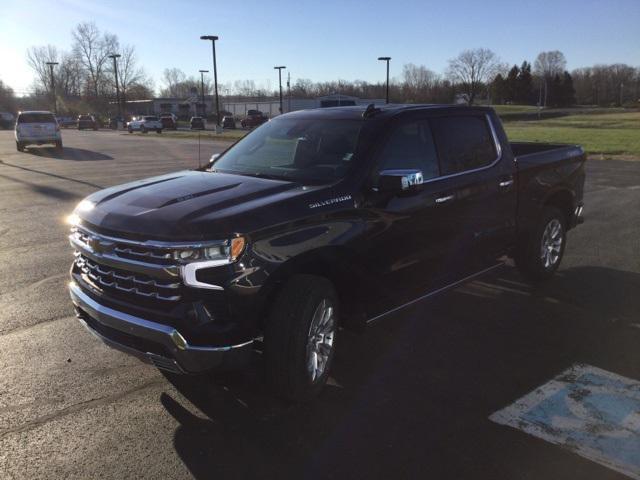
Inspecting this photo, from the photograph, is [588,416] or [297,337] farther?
[588,416]

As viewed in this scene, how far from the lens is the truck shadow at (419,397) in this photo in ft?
10.2

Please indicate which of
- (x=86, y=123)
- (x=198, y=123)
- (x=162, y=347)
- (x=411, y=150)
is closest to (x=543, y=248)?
(x=411, y=150)

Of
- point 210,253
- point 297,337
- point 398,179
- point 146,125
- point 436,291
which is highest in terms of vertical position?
point 146,125

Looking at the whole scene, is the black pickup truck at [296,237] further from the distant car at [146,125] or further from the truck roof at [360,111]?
the distant car at [146,125]

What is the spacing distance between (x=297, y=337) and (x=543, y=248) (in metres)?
3.72

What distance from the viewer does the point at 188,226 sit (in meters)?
3.19

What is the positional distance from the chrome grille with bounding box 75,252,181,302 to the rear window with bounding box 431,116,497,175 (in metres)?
2.50

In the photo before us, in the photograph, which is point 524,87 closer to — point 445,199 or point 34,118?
point 34,118

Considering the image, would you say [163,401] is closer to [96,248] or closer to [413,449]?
[96,248]

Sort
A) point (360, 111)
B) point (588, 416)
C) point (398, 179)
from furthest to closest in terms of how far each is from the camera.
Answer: point (360, 111) < point (398, 179) < point (588, 416)

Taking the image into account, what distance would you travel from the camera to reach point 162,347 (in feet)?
10.6

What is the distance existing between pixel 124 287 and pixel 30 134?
27.3 metres

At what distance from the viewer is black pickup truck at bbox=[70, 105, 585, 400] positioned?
10.5 ft

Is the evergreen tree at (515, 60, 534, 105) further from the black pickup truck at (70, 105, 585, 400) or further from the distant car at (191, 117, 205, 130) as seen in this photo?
the black pickup truck at (70, 105, 585, 400)
